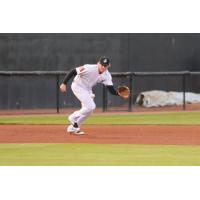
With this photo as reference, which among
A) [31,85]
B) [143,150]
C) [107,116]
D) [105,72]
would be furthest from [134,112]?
[143,150]

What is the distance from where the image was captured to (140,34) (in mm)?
29078

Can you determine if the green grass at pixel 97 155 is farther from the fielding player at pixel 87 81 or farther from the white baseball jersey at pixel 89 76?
the white baseball jersey at pixel 89 76

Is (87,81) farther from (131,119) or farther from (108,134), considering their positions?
(131,119)

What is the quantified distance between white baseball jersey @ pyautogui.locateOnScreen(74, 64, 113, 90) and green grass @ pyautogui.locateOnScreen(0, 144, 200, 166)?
76.2 inches

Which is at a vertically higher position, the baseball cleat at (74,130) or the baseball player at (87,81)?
the baseball player at (87,81)

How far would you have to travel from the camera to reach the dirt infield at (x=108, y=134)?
594 inches

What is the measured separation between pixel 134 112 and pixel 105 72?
10.8 meters

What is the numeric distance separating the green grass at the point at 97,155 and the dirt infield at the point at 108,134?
96 cm

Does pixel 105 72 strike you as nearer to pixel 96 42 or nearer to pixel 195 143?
pixel 195 143

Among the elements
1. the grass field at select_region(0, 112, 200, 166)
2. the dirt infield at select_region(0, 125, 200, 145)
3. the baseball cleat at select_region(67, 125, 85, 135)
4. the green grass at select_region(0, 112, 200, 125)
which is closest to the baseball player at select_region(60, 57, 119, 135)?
the baseball cleat at select_region(67, 125, 85, 135)

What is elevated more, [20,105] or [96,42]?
[96,42]

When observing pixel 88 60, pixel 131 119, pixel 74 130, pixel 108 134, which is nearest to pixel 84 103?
pixel 74 130

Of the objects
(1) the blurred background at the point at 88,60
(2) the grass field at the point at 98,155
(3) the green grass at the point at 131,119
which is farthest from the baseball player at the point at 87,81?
(1) the blurred background at the point at 88,60

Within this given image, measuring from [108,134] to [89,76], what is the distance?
1.73m
